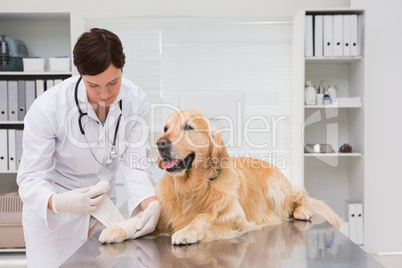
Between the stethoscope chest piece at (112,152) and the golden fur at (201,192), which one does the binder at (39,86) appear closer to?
the stethoscope chest piece at (112,152)

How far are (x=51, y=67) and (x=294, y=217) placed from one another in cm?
261

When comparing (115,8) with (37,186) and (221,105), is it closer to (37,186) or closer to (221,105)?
(221,105)

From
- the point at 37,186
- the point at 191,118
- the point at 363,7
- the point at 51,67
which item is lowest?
the point at 37,186

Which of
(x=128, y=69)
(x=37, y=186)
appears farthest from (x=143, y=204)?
(x=128, y=69)

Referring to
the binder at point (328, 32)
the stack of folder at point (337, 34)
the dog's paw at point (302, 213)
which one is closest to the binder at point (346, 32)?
the stack of folder at point (337, 34)

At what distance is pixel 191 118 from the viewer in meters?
1.35

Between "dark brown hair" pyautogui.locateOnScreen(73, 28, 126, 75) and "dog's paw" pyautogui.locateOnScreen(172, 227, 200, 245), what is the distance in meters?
0.60

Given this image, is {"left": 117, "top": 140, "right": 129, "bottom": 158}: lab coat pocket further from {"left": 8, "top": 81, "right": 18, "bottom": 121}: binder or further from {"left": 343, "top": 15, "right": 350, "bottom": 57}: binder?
{"left": 343, "top": 15, "right": 350, "bottom": 57}: binder

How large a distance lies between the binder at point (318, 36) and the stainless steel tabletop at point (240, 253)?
2.35 m

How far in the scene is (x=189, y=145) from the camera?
4.35 feet

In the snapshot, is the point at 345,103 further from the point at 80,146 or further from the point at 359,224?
the point at 80,146

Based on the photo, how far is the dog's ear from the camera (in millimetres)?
1373

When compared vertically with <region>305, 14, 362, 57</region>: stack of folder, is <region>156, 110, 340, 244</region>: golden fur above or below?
below

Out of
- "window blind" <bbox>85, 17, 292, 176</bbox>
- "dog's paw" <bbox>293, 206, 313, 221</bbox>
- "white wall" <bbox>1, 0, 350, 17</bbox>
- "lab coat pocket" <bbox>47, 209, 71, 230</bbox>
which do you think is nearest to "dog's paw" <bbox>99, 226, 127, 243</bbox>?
"lab coat pocket" <bbox>47, 209, 71, 230</bbox>
